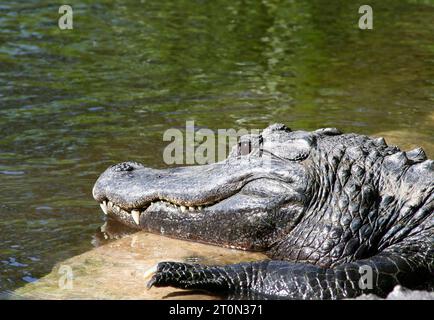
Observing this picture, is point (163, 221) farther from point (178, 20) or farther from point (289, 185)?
point (178, 20)

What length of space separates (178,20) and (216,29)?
2.86 ft

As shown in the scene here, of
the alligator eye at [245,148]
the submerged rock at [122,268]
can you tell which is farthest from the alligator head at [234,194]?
the submerged rock at [122,268]

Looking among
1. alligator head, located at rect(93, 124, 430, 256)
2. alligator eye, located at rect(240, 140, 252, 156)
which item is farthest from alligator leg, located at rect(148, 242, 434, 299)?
alligator eye, located at rect(240, 140, 252, 156)

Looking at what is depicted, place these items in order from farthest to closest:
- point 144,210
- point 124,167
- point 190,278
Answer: point 124,167 < point 144,210 < point 190,278

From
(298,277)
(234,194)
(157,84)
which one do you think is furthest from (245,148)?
(157,84)

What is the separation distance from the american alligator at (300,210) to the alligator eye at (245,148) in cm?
1

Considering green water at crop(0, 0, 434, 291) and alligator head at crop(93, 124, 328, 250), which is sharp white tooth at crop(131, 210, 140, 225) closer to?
alligator head at crop(93, 124, 328, 250)

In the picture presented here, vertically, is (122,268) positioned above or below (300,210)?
below

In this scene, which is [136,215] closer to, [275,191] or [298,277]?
[275,191]

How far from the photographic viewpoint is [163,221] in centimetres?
639

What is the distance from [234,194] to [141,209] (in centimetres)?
Answer: 82

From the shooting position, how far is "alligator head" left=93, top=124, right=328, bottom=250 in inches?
236

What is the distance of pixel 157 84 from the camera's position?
1098cm

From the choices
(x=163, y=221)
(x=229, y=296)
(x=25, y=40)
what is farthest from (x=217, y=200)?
(x=25, y=40)
